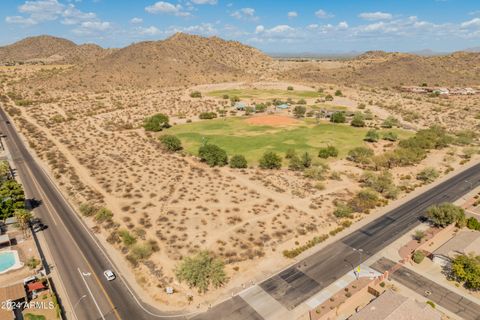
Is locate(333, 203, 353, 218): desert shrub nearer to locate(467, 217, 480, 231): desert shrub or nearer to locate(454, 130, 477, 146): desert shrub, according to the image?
locate(467, 217, 480, 231): desert shrub

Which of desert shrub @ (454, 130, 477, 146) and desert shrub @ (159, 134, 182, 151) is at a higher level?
desert shrub @ (159, 134, 182, 151)

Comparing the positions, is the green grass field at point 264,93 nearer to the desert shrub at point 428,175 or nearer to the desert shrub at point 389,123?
the desert shrub at point 389,123

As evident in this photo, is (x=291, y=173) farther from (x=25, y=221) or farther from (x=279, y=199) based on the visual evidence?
(x=25, y=221)

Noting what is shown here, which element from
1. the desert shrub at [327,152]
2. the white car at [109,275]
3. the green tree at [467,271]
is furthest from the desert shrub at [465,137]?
the white car at [109,275]

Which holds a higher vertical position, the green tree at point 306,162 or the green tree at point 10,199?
the green tree at point 10,199

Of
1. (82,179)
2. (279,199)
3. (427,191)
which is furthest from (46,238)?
(427,191)

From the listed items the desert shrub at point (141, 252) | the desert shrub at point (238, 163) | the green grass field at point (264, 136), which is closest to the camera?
the desert shrub at point (141, 252)

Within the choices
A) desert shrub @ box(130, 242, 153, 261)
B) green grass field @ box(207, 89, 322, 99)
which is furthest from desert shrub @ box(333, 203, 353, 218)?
green grass field @ box(207, 89, 322, 99)
